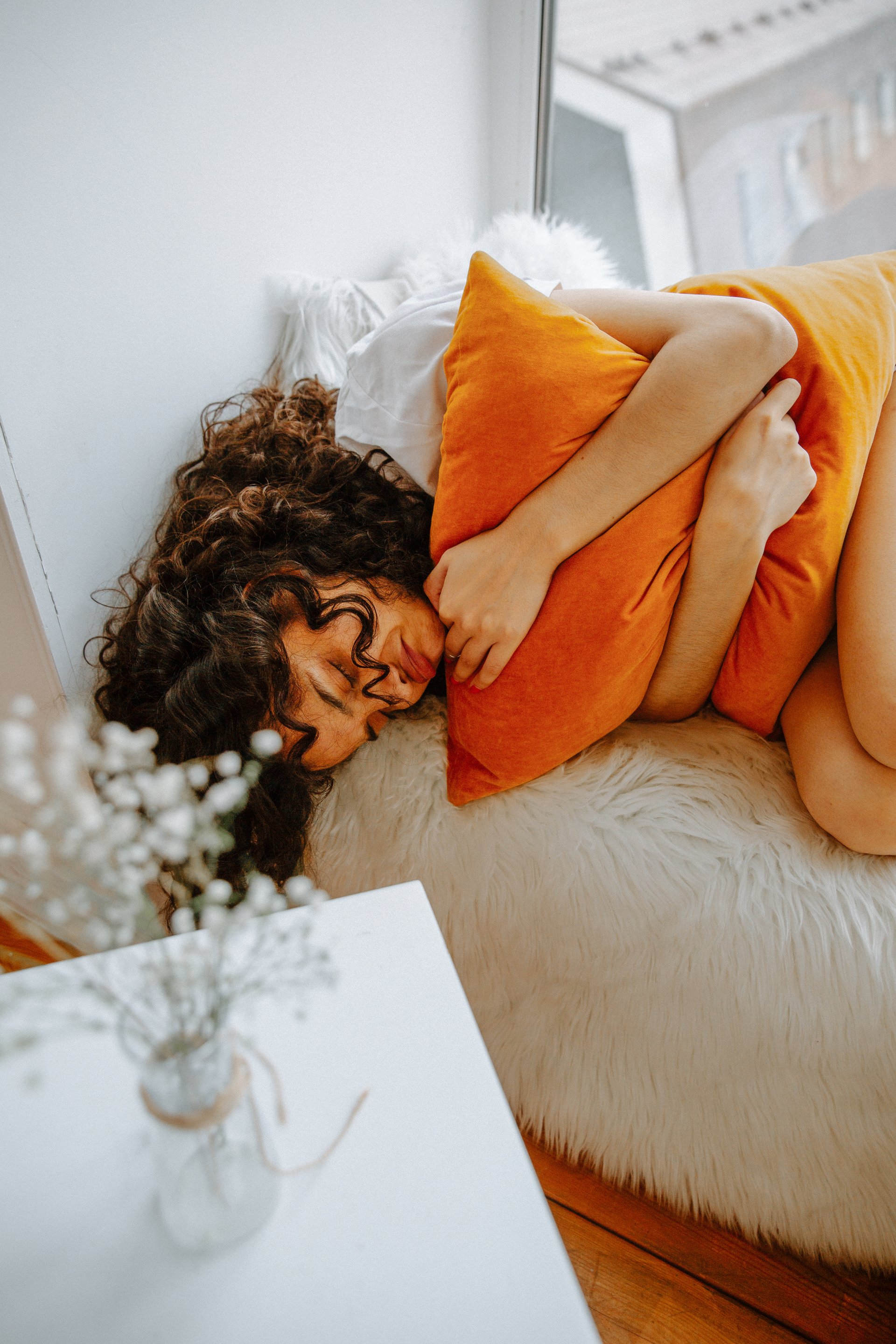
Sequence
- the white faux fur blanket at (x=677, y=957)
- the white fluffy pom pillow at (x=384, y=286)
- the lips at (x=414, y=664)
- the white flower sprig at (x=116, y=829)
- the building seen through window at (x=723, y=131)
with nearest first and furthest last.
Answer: the white flower sprig at (x=116, y=829) → the white faux fur blanket at (x=677, y=957) → the lips at (x=414, y=664) → the white fluffy pom pillow at (x=384, y=286) → the building seen through window at (x=723, y=131)

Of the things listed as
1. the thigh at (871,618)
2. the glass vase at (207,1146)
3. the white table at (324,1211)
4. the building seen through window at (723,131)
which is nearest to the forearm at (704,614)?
the thigh at (871,618)

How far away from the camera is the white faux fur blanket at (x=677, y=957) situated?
2.41 feet

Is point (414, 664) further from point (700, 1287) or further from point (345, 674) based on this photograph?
point (700, 1287)

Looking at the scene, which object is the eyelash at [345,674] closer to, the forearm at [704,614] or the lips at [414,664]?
the lips at [414,664]

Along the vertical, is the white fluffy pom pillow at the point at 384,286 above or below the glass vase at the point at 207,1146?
above

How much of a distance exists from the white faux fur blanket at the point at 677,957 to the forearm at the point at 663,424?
0.29 meters

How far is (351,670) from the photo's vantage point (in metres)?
0.81

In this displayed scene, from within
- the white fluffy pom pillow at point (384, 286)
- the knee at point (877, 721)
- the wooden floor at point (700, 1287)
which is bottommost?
the wooden floor at point (700, 1287)

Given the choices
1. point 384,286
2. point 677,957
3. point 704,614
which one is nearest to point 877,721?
point 704,614

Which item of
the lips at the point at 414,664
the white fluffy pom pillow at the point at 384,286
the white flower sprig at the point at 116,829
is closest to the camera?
the white flower sprig at the point at 116,829

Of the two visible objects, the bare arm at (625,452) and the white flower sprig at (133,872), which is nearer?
the white flower sprig at (133,872)

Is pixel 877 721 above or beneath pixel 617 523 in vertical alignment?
beneath

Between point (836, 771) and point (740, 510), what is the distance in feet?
0.98

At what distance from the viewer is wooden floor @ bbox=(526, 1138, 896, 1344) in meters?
0.74
